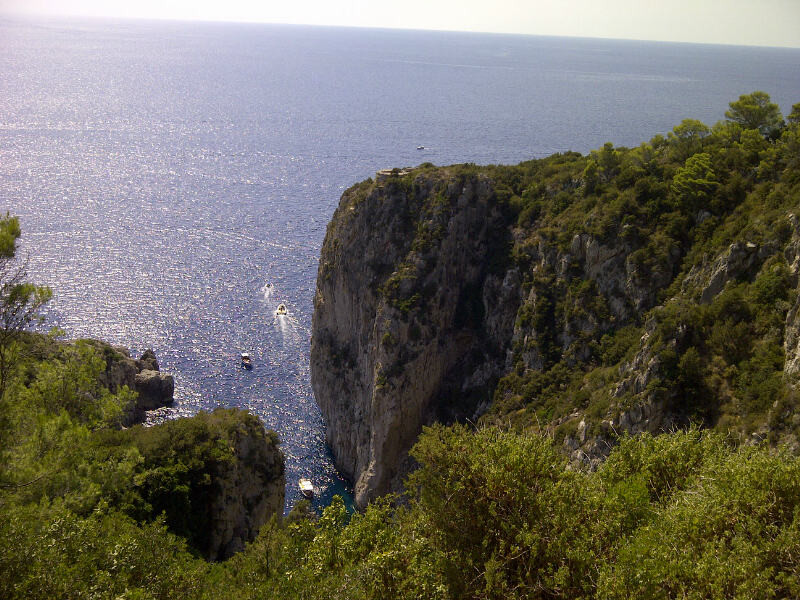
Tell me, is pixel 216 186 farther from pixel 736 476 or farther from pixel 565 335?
pixel 736 476

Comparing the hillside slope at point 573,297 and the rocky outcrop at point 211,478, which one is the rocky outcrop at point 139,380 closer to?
the hillside slope at point 573,297

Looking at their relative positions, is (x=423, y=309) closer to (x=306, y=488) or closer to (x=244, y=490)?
(x=306, y=488)

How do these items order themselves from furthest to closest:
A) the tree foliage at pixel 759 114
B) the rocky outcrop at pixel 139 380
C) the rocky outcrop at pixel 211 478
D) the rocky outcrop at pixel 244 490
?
the rocky outcrop at pixel 139 380 < the tree foliage at pixel 759 114 < the rocky outcrop at pixel 244 490 < the rocky outcrop at pixel 211 478

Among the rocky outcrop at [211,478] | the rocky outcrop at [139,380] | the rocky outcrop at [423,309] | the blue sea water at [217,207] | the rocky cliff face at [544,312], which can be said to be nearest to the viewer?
the rocky cliff face at [544,312]

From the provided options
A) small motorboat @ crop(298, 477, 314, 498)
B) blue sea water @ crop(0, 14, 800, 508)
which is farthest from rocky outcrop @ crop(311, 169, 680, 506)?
blue sea water @ crop(0, 14, 800, 508)

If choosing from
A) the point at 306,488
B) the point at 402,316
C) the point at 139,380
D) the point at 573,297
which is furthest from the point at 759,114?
the point at 139,380

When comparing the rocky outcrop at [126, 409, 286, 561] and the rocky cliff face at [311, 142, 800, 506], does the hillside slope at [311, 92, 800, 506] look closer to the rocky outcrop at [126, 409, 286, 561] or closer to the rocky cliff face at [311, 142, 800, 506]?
the rocky cliff face at [311, 142, 800, 506]

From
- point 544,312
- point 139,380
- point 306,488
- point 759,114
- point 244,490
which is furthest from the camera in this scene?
point 139,380

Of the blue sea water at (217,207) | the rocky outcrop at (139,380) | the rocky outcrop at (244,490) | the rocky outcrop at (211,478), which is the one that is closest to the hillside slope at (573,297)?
the blue sea water at (217,207)
